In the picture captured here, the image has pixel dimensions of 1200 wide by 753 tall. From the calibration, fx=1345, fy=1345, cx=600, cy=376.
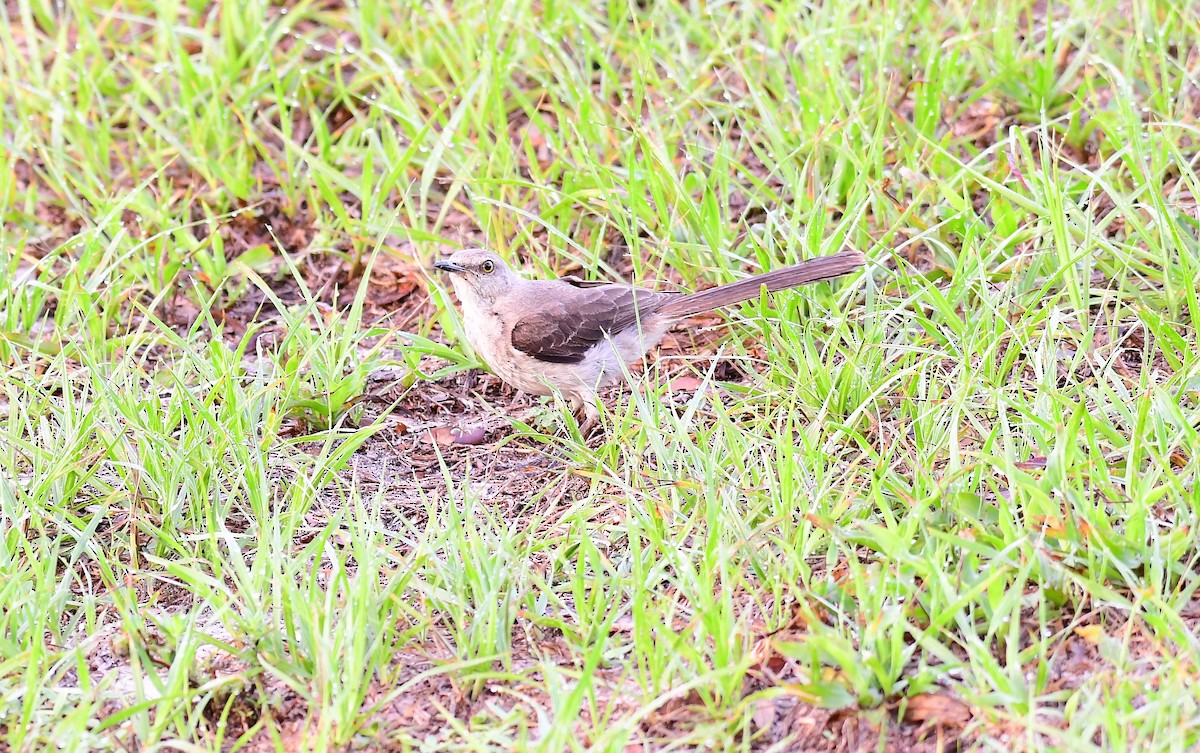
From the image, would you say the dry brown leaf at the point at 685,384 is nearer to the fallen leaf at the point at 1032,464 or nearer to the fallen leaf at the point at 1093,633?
the fallen leaf at the point at 1032,464

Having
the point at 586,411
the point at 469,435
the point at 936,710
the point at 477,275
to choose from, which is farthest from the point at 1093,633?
the point at 477,275

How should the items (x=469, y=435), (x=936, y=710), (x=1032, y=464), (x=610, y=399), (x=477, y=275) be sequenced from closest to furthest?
(x=936, y=710) < (x=1032, y=464) < (x=469, y=435) < (x=477, y=275) < (x=610, y=399)

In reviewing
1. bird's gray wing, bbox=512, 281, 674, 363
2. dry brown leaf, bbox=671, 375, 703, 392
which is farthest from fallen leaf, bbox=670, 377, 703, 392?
bird's gray wing, bbox=512, 281, 674, 363

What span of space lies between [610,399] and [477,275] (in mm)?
783

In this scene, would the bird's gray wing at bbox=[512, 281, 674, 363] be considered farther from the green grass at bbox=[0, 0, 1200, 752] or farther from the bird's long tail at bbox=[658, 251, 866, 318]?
the green grass at bbox=[0, 0, 1200, 752]

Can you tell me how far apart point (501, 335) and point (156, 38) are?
141 inches

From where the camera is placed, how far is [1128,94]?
18.3 feet

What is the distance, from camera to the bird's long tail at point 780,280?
5.15 m

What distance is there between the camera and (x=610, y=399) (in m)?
5.73

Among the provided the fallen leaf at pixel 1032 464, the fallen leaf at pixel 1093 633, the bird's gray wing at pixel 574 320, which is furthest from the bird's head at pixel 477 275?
the fallen leaf at pixel 1093 633

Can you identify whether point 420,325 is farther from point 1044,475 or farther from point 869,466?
point 1044,475

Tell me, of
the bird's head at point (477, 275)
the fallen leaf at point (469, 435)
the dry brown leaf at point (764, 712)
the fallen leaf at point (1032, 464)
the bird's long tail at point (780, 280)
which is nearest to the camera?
the dry brown leaf at point (764, 712)

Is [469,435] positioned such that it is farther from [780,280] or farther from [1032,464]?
[1032,464]

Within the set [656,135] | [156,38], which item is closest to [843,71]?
[656,135]
